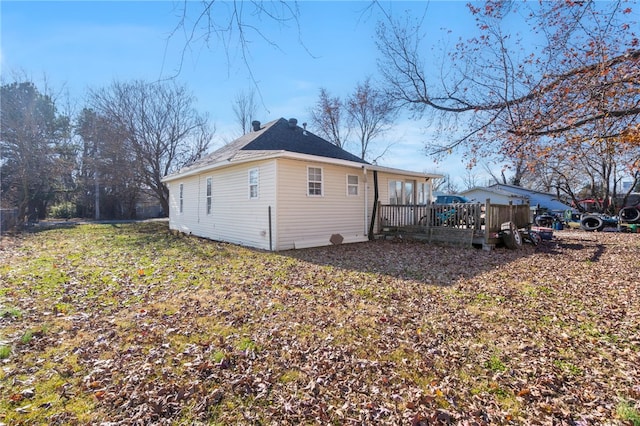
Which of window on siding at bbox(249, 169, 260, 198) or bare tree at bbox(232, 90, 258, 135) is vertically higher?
bare tree at bbox(232, 90, 258, 135)

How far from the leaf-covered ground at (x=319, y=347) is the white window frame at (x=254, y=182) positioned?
12.9 ft

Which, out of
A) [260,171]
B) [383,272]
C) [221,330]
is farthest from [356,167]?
[221,330]

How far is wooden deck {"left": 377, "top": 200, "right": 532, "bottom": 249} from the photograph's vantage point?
995 cm

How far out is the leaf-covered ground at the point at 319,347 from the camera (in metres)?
2.38

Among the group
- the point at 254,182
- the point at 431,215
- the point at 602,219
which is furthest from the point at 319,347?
the point at 602,219

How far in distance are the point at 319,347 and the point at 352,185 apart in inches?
345

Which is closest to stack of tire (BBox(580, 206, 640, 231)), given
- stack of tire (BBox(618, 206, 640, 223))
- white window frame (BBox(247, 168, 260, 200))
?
stack of tire (BBox(618, 206, 640, 223))

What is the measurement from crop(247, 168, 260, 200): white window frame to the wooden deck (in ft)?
16.3

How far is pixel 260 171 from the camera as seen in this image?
995 cm

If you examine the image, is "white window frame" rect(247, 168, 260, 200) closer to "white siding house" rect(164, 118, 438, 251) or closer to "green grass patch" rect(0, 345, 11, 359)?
"white siding house" rect(164, 118, 438, 251)

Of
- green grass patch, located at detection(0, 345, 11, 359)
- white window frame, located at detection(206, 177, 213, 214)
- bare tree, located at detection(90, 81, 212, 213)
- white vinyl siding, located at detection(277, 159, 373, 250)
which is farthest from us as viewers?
bare tree, located at detection(90, 81, 212, 213)

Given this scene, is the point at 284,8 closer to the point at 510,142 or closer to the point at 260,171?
the point at 510,142

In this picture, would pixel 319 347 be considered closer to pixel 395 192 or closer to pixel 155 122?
pixel 395 192

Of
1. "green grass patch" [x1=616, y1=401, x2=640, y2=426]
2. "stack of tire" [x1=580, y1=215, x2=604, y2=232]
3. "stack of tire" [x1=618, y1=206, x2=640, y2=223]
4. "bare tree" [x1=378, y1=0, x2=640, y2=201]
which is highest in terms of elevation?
"bare tree" [x1=378, y1=0, x2=640, y2=201]
